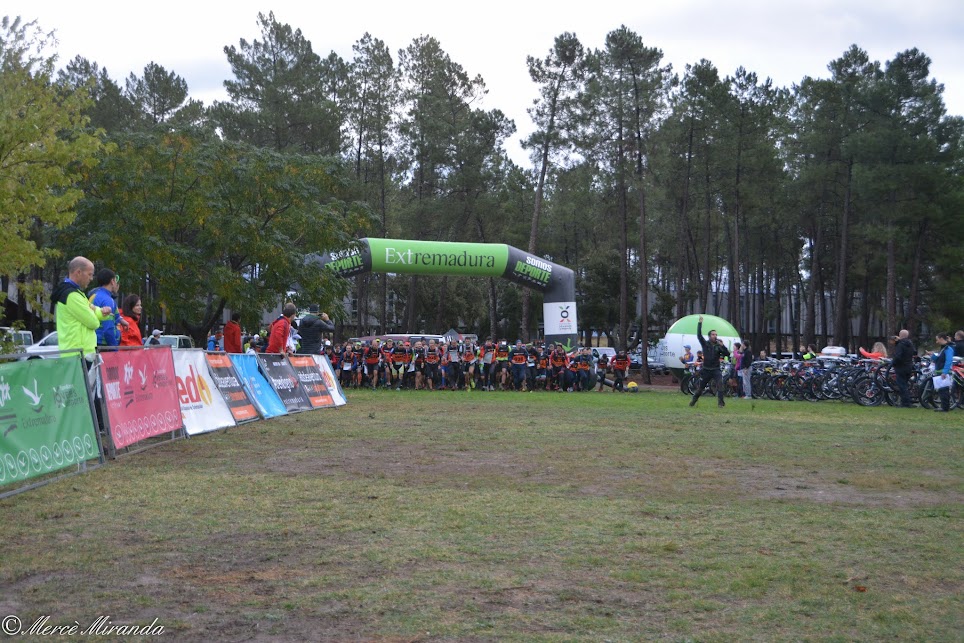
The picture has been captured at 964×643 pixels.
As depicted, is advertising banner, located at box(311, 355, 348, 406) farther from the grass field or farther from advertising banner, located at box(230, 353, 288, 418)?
the grass field

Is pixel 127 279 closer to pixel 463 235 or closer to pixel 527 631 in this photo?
pixel 527 631

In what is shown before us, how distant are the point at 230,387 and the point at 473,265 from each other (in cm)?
1939

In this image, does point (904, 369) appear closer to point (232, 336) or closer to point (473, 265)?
point (232, 336)

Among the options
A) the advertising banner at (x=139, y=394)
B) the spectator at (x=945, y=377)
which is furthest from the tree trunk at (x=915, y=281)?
the advertising banner at (x=139, y=394)

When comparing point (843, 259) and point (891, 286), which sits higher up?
point (843, 259)

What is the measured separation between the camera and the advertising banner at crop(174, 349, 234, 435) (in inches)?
477

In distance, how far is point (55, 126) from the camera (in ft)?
47.8

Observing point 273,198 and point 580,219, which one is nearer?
point 273,198

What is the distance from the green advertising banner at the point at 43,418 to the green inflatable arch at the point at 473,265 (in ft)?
64.2

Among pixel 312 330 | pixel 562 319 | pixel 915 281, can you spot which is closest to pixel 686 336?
pixel 562 319

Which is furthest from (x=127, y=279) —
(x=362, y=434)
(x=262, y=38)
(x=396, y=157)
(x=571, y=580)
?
(x=396, y=157)

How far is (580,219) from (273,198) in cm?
4676

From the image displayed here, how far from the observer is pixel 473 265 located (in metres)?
33.0

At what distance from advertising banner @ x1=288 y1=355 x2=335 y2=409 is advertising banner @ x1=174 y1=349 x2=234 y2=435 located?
3960 mm
